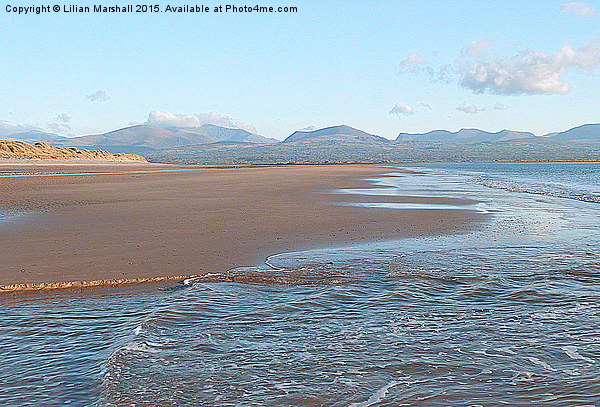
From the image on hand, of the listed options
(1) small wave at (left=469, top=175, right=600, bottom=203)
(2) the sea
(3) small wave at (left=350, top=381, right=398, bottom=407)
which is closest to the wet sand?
(2) the sea

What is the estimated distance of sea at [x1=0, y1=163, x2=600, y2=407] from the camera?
4215 millimetres

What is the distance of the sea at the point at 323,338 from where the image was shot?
166 inches

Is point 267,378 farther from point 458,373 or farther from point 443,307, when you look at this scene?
point 443,307

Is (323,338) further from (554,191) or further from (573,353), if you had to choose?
(554,191)

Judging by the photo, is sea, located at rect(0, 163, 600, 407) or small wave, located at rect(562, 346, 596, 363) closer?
sea, located at rect(0, 163, 600, 407)

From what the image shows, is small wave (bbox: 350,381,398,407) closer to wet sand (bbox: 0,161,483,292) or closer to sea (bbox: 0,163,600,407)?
sea (bbox: 0,163,600,407)

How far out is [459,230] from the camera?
13102mm

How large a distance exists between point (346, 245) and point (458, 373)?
21.0 feet

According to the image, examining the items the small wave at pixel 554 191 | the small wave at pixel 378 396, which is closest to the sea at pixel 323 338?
the small wave at pixel 378 396

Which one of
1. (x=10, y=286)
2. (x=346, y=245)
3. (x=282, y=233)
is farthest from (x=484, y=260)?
(x=10, y=286)

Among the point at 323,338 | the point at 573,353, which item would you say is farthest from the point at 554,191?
the point at 323,338

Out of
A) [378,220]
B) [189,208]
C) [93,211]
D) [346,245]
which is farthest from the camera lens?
[189,208]

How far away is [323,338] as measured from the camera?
214 inches

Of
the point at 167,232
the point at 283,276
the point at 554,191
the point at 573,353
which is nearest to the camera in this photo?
Result: the point at 573,353
